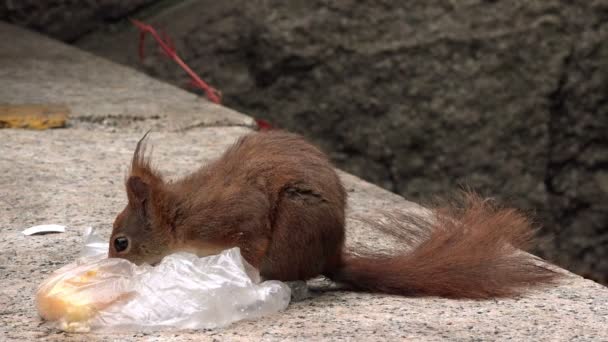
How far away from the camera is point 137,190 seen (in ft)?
7.96

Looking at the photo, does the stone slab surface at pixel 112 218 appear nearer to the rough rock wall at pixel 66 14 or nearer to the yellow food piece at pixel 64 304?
the yellow food piece at pixel 64 304

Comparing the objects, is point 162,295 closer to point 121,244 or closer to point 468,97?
point 121,244

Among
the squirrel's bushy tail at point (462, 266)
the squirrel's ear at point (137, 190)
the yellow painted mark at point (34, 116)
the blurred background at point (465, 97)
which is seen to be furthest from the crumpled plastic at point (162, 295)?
the blurred background at point (465, 97)

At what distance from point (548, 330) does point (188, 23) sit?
110 inches

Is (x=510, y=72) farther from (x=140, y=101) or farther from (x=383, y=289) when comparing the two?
(x=383, y=289)

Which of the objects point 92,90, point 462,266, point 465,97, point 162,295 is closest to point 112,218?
point 162,295

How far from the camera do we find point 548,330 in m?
2.21

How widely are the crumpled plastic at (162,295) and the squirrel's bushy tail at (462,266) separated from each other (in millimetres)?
239

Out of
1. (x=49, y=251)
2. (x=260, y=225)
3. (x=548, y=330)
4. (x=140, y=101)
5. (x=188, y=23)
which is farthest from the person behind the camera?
(x=188, y=23)

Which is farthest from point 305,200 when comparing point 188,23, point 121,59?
point 121,59

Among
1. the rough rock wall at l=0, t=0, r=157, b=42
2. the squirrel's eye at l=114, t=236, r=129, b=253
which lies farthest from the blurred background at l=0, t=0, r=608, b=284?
the squirrel's eye at l=114, t=236, r=129, b=253

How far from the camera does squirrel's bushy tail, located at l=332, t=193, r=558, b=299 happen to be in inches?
97.0

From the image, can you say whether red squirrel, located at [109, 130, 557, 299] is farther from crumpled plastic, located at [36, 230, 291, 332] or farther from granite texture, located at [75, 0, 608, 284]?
granite texture, located at [75, 0, 608, 284]

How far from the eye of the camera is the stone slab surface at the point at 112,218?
2.20 m
